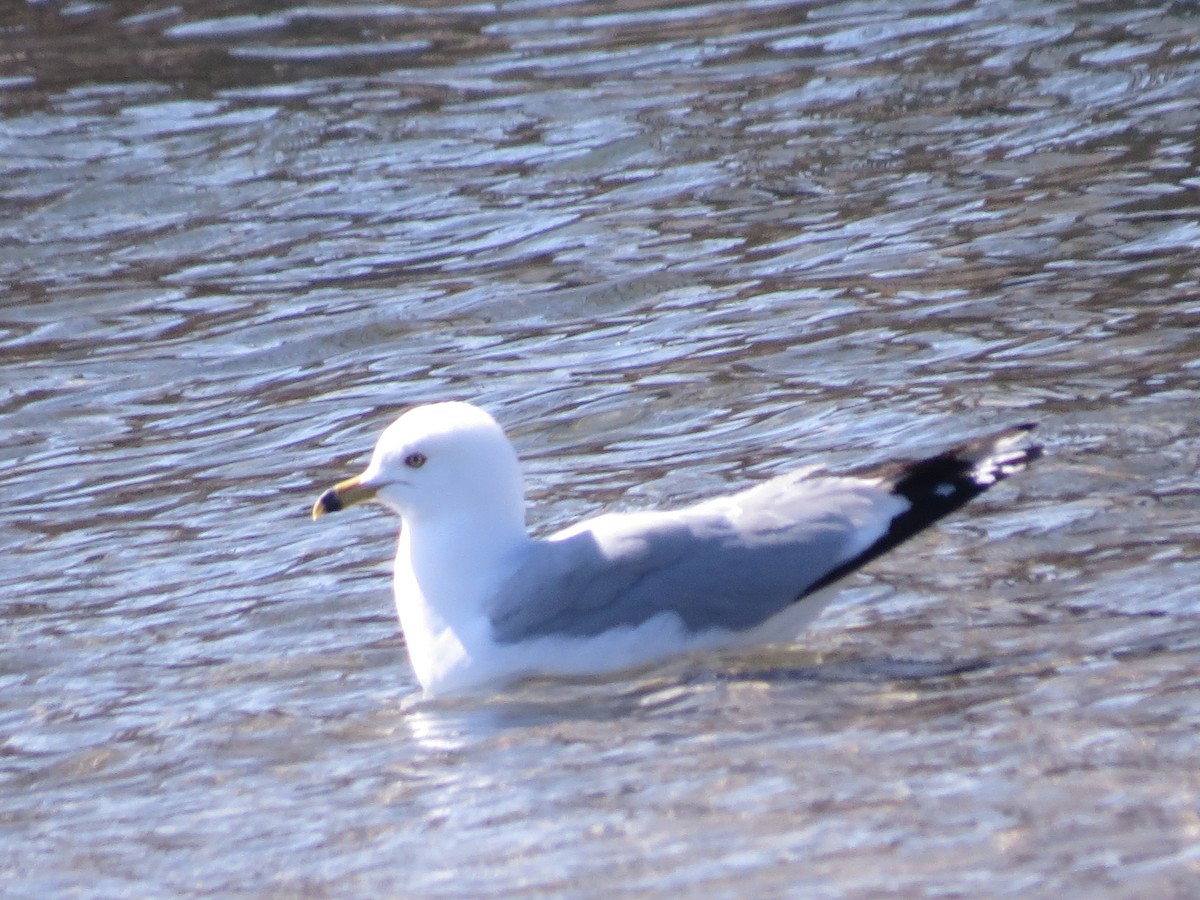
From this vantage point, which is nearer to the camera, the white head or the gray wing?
the gray wing

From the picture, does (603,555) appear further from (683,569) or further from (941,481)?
(941,481)

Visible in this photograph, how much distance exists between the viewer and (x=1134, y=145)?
11.6 metres

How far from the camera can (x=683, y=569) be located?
6.12 metres

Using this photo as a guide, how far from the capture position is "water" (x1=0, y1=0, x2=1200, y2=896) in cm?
519

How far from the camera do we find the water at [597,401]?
17.0ft

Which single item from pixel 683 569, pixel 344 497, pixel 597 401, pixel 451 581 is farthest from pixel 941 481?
pixel 597 401

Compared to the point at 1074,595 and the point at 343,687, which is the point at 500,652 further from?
the point at 1074,595

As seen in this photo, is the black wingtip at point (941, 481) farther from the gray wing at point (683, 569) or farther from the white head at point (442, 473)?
the white head at point (442, 473)

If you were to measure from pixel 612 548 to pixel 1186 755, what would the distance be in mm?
1785

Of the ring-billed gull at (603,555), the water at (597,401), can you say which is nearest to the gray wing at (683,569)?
the ring-billed gull at (603,555)

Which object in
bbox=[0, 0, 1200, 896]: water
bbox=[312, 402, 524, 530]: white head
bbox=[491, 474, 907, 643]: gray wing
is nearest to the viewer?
bbox=[0, 0, 1200, 896]: water

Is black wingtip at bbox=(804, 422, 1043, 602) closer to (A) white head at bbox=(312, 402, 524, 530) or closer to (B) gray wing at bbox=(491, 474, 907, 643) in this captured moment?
(B) gray wing at bbox=(491, 474, 907, 643)

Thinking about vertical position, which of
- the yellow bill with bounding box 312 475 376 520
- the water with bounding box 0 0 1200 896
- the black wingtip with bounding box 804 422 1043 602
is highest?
the yellow bill with bounding box 312 475 376 520

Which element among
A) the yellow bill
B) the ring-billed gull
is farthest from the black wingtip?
the yellow bill
